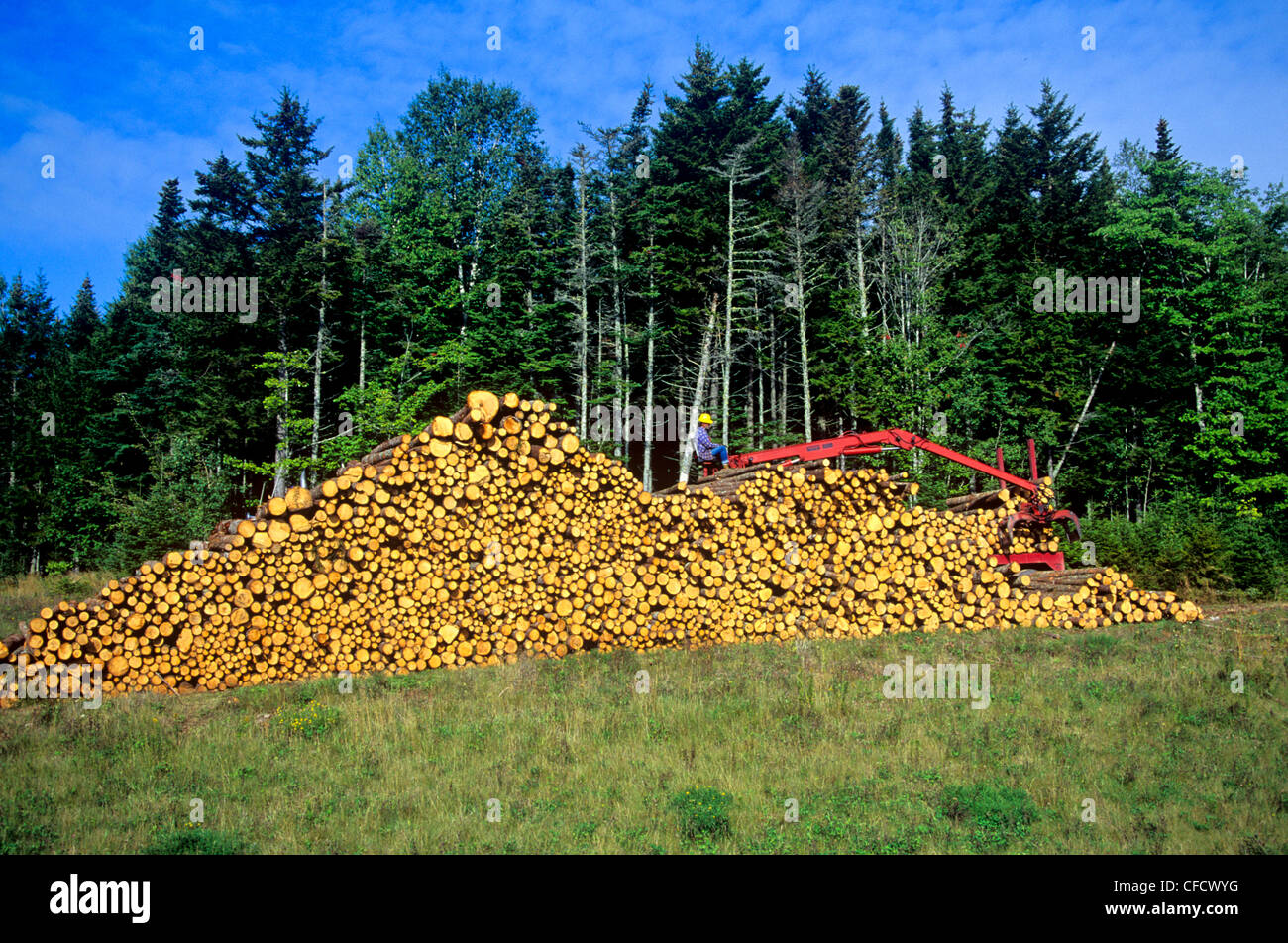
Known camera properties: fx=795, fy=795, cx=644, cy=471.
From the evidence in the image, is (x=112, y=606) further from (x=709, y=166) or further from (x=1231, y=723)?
(x=709, y=166)

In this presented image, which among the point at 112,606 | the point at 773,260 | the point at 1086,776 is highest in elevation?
the point at 773,260

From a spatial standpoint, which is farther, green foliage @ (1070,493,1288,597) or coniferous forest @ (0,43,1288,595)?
coniferous forest @ (0,43,1288,595)

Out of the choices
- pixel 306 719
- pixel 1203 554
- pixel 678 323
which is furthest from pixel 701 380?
pixel 306 719

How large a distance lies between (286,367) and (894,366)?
20.3 meters

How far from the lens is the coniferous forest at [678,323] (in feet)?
88.5

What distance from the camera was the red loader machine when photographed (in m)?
12.3

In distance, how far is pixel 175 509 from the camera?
18.3m

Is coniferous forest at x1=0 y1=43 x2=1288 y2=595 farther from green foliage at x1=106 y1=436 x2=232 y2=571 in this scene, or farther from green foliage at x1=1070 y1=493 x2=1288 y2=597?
green foliage at x1=1070 y1=493 x2=1288 y2=597

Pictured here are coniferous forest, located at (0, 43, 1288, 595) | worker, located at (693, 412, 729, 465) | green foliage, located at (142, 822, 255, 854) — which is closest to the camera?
green foliage, located at (142, 822, 255, 854)

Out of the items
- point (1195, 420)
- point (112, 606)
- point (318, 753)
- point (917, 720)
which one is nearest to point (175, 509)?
point (112, 606)

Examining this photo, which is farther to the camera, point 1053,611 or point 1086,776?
point 1053,611

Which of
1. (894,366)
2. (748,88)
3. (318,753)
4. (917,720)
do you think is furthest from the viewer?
(748,88)

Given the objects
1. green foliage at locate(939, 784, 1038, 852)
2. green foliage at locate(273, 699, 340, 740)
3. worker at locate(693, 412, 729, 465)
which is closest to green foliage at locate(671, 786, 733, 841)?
green foliage at locate(939, 784, 1038, 852)

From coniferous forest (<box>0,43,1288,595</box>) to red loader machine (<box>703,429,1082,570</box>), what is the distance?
9919mm
